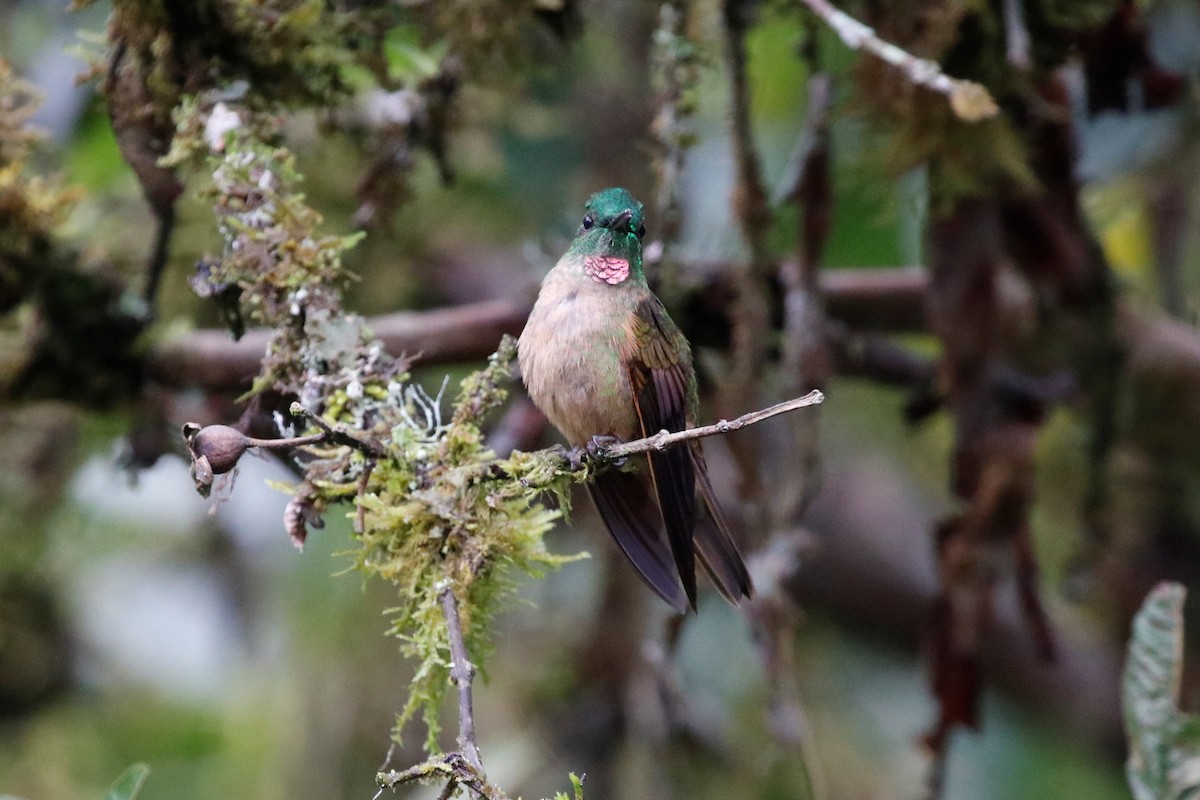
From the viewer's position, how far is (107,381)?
104 inches

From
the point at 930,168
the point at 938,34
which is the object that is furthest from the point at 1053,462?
the point at 938,34

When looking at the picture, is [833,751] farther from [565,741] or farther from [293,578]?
[293,578]

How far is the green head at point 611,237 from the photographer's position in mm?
1753

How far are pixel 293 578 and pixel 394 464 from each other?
2923mm

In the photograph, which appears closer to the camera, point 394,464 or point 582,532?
point 394,464

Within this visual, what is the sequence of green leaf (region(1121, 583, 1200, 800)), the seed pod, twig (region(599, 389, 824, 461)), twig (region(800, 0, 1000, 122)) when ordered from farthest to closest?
green leaf (region(1121, 583, 1200, 800)), twig (region(800, 0, 1000, 122)), the seed pod, twig (region(599, 389, 824, 461))

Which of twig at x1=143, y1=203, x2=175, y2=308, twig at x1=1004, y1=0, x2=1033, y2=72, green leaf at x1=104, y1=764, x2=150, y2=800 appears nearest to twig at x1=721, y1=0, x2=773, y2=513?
twig at x1=1004, y1=0, x2=1033, y2=72

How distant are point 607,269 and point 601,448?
13.0 inches

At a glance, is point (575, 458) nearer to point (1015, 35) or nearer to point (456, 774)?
point (456, 774)

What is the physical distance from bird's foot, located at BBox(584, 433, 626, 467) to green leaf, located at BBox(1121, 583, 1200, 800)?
1.09 metres

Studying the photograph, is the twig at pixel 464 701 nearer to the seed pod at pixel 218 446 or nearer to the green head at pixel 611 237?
the seed pod at pixel 218 446

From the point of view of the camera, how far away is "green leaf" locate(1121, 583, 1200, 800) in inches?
84.4

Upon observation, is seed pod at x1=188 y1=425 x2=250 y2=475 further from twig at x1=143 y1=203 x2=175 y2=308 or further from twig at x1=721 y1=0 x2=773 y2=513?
twig at x1=721 y1=0 x2=773 y2=513

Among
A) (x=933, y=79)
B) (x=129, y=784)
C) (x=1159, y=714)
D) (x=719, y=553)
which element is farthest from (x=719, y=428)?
(x=1159, y=714)
